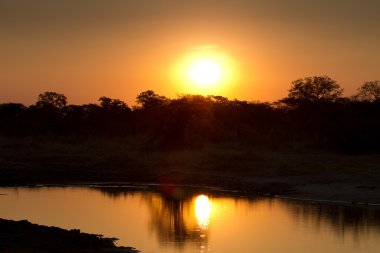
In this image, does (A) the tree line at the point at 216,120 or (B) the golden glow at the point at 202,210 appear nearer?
(B) the golden glow at the point at 202,210

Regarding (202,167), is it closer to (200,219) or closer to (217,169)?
(217,169)

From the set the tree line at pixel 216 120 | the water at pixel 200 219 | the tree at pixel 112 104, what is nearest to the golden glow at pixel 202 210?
the water at pixel 200 219

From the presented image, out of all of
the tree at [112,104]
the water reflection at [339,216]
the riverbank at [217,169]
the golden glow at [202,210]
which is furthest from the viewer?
the tree at [112,104]

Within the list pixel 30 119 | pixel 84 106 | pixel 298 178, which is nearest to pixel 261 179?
pixel 298 178

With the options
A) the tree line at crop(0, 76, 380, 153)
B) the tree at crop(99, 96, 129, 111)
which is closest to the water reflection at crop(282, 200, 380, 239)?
the tree line at crop(0, 76, 380, 153)

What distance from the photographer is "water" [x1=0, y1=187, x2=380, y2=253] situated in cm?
1669

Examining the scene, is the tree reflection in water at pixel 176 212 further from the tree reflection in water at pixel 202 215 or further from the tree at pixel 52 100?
the tree at pixel 52 100

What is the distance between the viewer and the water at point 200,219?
54.7 ft

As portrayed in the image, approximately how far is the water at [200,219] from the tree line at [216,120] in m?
17.1

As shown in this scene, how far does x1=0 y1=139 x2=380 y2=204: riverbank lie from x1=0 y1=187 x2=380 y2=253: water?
2363mm

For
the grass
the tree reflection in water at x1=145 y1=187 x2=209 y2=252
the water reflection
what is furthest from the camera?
the grass

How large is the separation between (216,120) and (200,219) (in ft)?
124

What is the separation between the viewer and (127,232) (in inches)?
720

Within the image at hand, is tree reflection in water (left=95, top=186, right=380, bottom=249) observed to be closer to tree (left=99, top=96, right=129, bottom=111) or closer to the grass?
the grass
